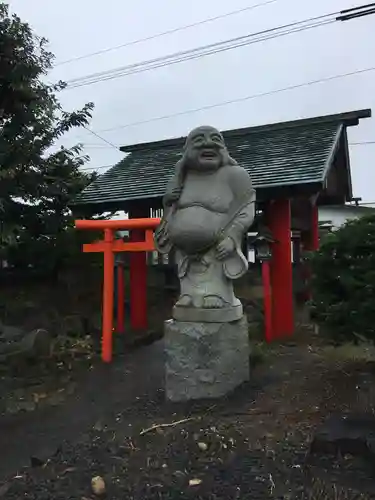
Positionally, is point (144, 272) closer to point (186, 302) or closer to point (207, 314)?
point (186, 302)

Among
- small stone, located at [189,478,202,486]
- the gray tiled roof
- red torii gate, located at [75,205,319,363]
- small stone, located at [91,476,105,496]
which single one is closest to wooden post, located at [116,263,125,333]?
red torii gate, located at [75,205,319,363]

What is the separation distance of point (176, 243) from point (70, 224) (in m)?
5.26

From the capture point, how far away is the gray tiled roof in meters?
7.21

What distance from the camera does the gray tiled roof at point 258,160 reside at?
7.21 m

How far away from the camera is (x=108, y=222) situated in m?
6.88

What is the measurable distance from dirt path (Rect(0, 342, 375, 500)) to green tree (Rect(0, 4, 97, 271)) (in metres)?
4.34

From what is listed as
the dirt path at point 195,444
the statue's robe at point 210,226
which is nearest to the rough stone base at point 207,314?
the statue's robe at point 210,226

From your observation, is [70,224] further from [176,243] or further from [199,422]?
[199,422]

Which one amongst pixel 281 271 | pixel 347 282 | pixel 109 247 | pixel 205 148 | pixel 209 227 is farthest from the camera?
pixel 281 271

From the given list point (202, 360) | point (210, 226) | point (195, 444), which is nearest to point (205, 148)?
point (210, 226)

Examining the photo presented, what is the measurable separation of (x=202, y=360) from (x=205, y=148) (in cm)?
190

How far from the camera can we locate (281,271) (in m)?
7.60

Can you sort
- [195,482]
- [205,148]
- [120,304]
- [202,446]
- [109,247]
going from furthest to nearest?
[120,304] < [109,247] < [205,148] < [202,446] < [195,482]

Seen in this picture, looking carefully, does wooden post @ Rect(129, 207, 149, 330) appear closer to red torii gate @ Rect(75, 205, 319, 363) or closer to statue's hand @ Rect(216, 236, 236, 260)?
red torii gate @ Rect(75, 205, 319, 363)
